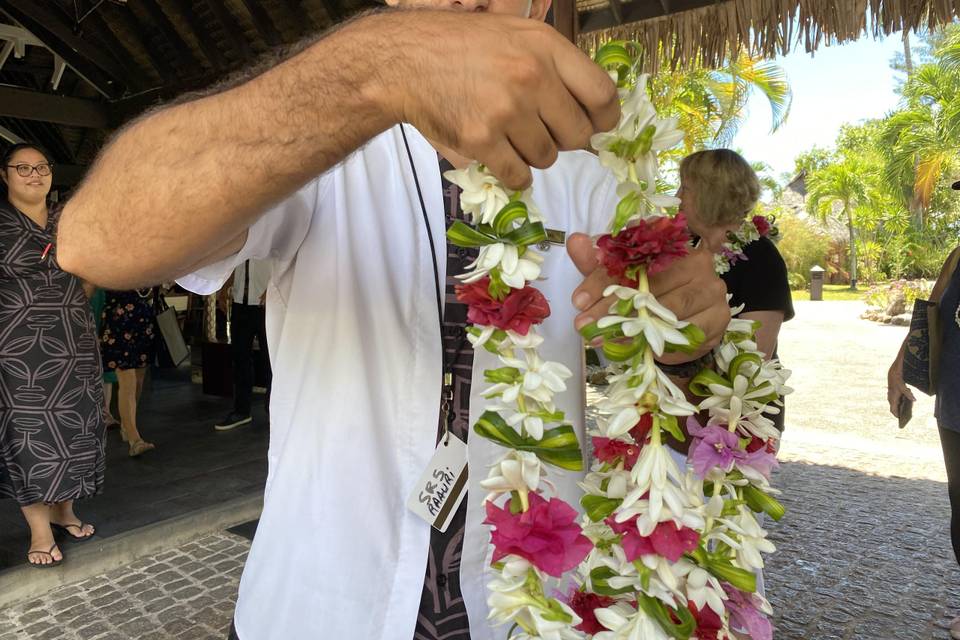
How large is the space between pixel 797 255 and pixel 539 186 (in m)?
44.1

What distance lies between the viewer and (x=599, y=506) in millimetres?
888

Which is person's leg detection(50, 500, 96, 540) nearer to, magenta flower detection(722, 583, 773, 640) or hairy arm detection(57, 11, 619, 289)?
hairy arm detection(57, 11, 619, 289)

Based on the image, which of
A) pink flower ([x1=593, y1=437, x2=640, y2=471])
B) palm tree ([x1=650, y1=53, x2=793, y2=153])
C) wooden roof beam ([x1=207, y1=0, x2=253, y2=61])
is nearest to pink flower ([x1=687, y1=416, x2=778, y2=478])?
pink flower ([x1=593, y1=437, x2=640, y2=471])

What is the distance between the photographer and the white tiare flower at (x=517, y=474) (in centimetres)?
80

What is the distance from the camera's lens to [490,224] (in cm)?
80

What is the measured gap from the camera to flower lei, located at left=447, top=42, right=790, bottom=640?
2.59 feet

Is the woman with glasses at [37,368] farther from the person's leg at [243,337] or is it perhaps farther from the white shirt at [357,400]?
the white shirt at [357,400]

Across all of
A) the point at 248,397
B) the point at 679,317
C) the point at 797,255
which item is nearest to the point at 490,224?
the point at 679,317

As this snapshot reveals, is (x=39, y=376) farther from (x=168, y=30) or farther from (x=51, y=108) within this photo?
(x=51, y=108)

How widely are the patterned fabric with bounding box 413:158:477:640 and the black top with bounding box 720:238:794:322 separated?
261cm

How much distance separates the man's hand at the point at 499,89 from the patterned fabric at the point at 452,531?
1.57 feet

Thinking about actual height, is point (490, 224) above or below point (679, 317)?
above

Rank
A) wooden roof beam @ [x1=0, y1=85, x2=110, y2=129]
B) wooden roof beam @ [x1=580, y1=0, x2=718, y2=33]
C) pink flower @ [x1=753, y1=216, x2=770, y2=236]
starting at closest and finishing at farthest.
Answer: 1. pink flower @ [x1=753, y1=216, x2=770, y2=236]
2. wooden roof beam @ [x1=580, y1=0, x2=718, y2=33]
3. wooden roof beam @ [x1=0, y1=85, x2=110, y2=129]

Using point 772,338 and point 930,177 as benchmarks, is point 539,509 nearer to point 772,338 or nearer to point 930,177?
point 772,338
